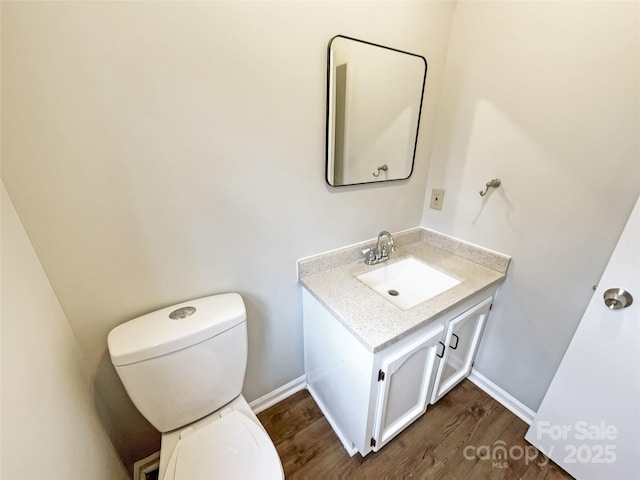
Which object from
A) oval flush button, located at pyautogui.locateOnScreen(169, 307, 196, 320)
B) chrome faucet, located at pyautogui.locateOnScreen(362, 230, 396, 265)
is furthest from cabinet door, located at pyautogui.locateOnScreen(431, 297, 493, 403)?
oval flush button, located at pyautogui.locateOnScreen(169, 307, 196, 320)

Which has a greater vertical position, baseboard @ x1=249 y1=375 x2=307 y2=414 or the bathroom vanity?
the bathroom vanity

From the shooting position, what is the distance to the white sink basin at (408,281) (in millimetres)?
1374

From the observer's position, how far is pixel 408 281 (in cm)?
149

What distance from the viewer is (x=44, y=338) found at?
0.72m

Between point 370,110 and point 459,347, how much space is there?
4.20ft

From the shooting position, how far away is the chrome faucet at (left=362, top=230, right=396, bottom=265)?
4.69 feet

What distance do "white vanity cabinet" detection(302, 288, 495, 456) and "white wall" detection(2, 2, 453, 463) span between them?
0.31 metres

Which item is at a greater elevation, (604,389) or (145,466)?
(604,389)

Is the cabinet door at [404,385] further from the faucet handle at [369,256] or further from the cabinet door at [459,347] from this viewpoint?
the faucet handle at [369,256]

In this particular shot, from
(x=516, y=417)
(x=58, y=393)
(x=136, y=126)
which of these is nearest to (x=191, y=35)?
(x=136, y=126)

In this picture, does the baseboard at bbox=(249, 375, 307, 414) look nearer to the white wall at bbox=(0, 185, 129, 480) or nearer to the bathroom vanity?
the bathroom vanity

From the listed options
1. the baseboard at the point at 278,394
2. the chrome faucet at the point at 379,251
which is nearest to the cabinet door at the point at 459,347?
the chrome faucet at the point at 379,251

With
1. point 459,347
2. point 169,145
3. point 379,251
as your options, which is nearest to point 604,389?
point 459,347

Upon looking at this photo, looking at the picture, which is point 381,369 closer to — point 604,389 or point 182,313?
point 182,313
